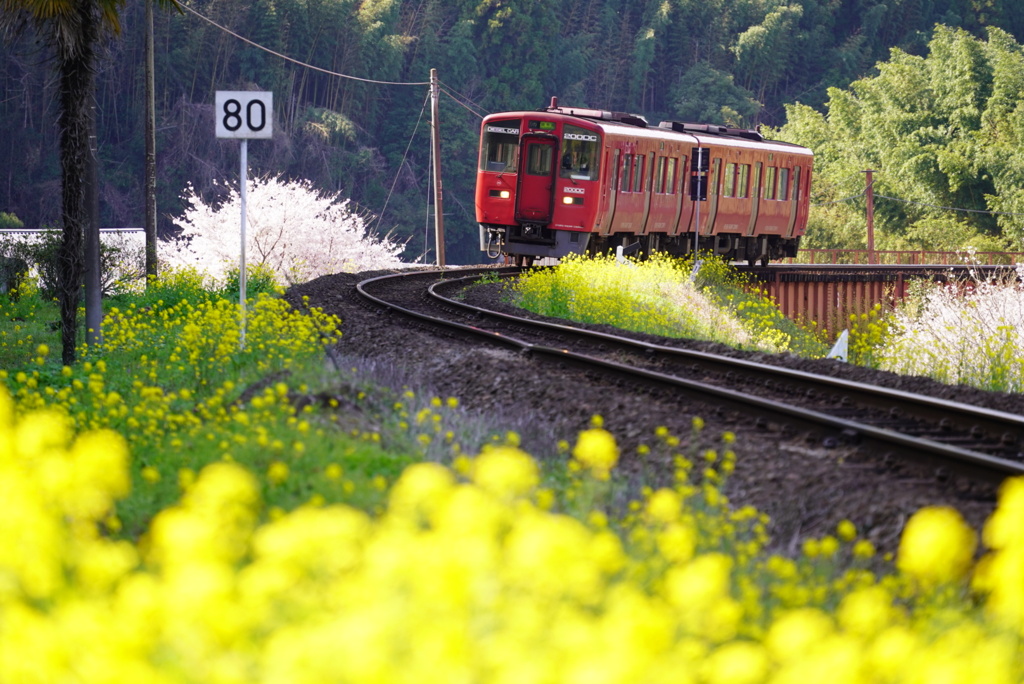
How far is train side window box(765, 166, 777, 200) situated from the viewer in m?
28.8

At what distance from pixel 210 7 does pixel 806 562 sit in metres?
56.5

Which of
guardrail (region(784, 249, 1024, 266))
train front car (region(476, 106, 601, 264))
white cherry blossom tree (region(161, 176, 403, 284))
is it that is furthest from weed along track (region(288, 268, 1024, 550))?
guardrail (region(784, 249, 1024, 266))

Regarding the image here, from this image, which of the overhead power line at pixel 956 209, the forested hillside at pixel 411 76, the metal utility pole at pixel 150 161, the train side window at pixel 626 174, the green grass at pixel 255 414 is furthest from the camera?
the forested hillside at pixel 411 76

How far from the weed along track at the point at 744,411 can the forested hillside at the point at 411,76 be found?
39.8 meters

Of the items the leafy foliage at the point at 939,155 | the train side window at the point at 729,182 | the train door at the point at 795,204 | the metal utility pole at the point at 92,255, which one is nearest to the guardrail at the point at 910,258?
the leafy foliage at the point at 939,155

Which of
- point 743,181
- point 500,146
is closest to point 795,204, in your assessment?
point 743,181

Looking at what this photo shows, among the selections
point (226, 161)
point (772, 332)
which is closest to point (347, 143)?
A: point (226, 161)

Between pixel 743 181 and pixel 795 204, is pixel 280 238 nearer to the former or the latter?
pixel 743 181

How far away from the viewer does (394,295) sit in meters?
19.0

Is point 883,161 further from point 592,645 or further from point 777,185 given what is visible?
point 592,645

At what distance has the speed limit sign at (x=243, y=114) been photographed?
11.2m

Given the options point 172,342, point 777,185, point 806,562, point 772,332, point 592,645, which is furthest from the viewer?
point 777,185

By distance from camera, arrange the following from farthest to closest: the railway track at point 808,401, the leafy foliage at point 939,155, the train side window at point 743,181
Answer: the leafy foliage at point 939,155, the train side window at point 743,181, the railway track at point 808,401

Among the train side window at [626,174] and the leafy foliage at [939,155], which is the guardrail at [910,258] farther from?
the train side window at [626,174]
